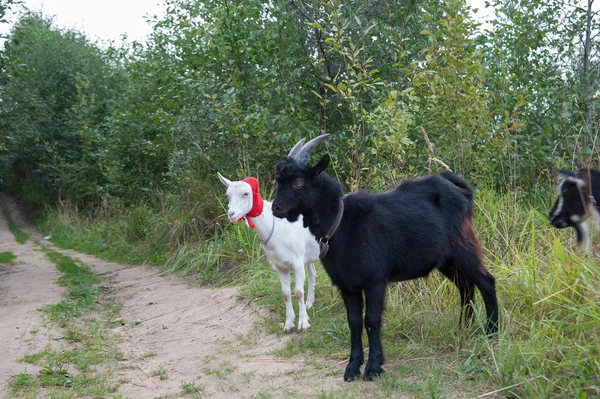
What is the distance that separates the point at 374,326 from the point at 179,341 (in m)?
2.61

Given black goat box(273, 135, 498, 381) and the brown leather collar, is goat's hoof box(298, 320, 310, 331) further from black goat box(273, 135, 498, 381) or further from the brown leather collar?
the brown leather collar

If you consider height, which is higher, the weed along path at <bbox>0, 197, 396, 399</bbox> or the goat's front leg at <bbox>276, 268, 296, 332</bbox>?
the goat's front leg at <bbox>276, 268, 296, 332</bbox>

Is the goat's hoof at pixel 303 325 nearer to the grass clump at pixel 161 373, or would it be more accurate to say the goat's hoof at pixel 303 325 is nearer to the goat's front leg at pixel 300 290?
the goat's front leg at pixel 300 290

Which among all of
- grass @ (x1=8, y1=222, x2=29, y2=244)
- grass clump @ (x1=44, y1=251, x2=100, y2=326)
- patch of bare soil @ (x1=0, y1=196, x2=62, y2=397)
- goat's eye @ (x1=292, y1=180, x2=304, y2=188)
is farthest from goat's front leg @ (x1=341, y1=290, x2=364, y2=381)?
grass @ (x1=8, y1=222, x2=29, y2=244)

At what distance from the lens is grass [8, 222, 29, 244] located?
55.7 ft

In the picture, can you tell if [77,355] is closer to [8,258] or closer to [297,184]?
[297,184]

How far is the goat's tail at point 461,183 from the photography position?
15.2ft

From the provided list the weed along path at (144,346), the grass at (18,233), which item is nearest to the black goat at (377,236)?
the weed along path at (144,346)

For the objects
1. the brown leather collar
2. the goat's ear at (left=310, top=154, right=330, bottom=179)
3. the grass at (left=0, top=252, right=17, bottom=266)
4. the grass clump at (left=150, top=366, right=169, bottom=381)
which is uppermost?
the goat's ear at (left=310, top=154, right=330, bottom=179)

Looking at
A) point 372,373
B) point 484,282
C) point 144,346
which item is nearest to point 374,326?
point 372,373

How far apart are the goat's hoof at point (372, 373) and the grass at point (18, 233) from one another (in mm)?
14799

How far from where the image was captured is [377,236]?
13.7 ft

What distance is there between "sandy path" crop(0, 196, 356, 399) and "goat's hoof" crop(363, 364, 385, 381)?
0.17 metres

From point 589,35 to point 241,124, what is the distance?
4.73 m
